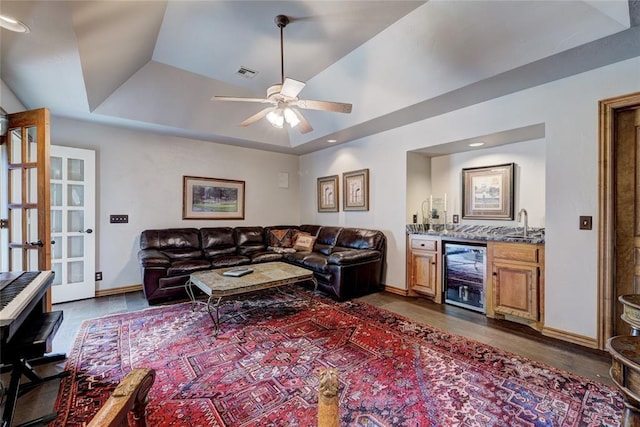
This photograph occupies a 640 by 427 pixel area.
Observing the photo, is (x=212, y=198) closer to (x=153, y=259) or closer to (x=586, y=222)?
(x=153, y=259)

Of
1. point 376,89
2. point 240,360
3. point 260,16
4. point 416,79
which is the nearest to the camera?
point 240,360

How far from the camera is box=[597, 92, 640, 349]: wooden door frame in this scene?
2443mm

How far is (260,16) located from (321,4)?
22.5 inches

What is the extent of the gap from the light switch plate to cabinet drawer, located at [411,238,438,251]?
1526 mm

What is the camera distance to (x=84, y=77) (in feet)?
9.13

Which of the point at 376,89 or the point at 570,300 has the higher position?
the point at 376,89

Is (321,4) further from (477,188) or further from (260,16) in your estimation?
(477,188)

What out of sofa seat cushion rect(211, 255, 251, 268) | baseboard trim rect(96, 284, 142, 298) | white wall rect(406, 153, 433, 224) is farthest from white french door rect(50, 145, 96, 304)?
white wall rect(406, 153, 433, 224)

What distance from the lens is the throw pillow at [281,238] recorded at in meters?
5.29

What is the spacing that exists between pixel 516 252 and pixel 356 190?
99.9 inches

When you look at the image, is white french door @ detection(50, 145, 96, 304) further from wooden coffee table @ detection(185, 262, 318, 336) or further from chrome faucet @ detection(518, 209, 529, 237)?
chrome faucet @ detection(518, 209, 529, 237)

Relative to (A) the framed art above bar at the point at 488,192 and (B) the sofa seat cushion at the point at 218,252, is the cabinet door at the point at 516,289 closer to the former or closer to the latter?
(A) the framed art above bar at the point at 488,192


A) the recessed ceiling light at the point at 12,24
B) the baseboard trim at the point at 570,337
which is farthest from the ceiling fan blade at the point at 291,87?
the baseboard trim at the point at 570,337

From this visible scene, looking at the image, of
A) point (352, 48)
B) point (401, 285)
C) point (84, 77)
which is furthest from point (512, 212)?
point (84, 77)
